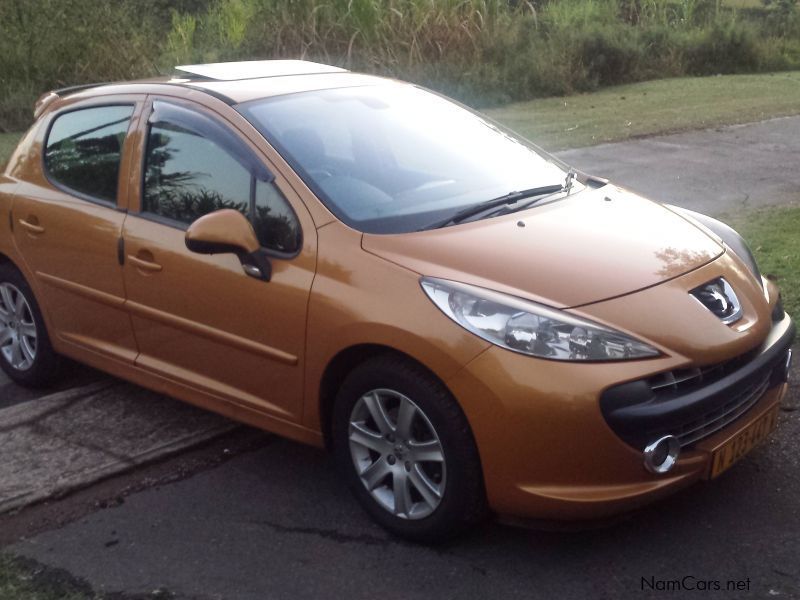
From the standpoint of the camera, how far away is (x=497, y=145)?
5293 mm

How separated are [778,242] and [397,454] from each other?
14.7 ft

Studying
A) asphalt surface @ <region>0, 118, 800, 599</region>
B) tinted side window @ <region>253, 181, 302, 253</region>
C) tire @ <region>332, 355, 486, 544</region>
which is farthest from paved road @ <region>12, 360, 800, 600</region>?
tinted side window @ <region>253, 181, 302, 253</region>

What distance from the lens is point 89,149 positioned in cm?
555

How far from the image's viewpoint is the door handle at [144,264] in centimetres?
491

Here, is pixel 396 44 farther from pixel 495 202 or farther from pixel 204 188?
pixel 495 202

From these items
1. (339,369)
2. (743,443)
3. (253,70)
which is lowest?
(743,443)

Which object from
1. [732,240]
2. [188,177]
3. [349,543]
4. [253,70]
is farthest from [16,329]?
[732,240]

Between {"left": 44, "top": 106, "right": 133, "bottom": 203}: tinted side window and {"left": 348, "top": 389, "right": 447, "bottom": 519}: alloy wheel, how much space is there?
6.09 feet

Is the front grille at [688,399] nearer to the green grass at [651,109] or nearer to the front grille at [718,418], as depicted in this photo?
the front grille at [718,418]

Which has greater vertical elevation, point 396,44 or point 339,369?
point 339,369

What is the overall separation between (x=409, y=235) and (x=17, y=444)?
2.31 m

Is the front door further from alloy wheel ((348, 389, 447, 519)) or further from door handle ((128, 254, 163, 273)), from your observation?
alloy wheel ((348, 389, 447, 519))

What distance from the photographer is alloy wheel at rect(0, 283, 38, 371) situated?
5.96 m

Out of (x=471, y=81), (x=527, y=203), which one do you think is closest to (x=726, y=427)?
(x=527, y=203)
